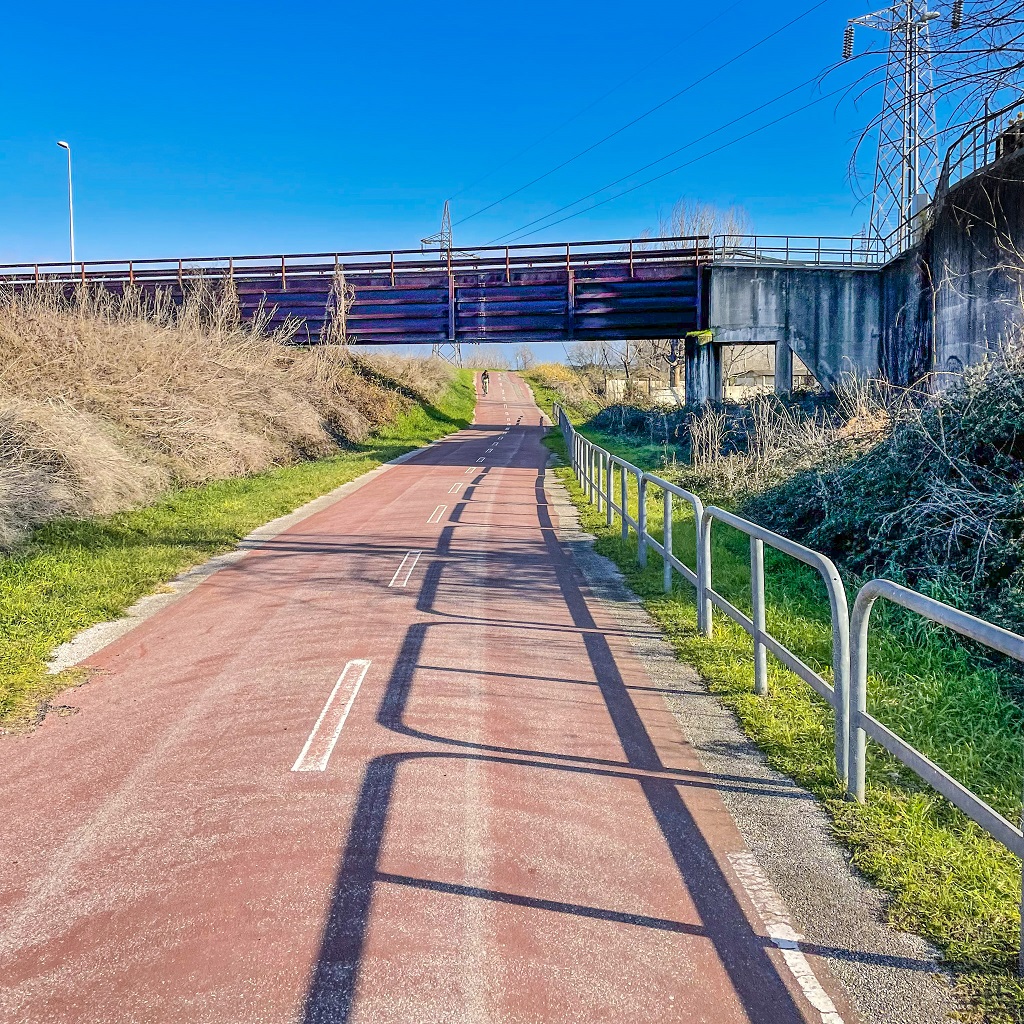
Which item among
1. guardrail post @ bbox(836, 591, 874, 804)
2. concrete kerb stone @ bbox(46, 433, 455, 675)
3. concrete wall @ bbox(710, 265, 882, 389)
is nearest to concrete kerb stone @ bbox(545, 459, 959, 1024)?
guardrail post @ bbox(836, 591, 874, 804)

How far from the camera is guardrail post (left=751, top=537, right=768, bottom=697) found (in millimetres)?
5953

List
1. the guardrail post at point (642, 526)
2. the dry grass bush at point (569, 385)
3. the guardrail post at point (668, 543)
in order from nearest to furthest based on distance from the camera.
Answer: the guardrail post at point (668, 543)
the guardrail post at point (642, 526)
the dry grass bush at point (569, 385)

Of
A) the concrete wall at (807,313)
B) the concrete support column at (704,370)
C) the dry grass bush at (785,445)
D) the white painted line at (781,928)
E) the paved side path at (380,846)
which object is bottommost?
the white painted line at (781,928)

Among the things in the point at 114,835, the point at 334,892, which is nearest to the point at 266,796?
the point at 114,835

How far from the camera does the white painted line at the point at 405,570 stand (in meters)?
9.73

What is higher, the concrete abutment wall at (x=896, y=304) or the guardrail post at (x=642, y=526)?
the concrete abutment wall at (x=896, y=304)

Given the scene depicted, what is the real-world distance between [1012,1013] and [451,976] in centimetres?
184

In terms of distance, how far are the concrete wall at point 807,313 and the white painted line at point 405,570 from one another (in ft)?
59.6

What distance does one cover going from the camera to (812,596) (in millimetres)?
8664

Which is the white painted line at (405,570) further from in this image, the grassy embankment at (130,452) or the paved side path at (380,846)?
the grassy embankment at (130,452)

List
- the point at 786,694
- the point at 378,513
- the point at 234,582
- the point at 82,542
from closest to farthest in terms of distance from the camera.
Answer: the point at 786,694, the point at 234,582, the point at 82,542, the point at 378,513

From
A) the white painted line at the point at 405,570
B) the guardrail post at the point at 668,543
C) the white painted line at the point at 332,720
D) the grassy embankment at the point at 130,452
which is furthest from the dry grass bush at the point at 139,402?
the guardrail post at the point at 668,543

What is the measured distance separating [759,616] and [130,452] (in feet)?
46.5

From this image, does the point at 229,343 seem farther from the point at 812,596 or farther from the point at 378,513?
the point at 812,596
